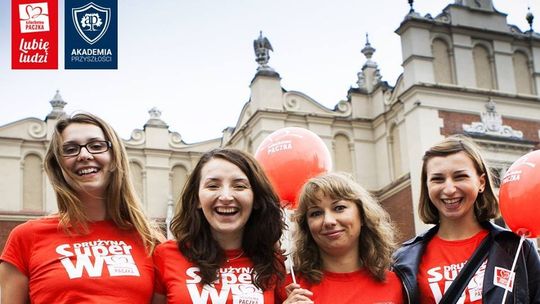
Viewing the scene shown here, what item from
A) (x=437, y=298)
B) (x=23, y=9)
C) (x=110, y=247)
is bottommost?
(x=437, y=298)

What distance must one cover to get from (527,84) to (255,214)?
17.1 metres

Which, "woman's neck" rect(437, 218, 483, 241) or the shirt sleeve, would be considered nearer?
the shirt sleeve

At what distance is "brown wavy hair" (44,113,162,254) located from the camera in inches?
Result: 154

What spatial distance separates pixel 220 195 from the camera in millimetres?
3955

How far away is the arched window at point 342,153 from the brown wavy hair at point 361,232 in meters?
15.7

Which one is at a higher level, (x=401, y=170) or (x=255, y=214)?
(x=401, y=170)

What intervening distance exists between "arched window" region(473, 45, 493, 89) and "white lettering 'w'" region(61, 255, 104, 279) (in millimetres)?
16654

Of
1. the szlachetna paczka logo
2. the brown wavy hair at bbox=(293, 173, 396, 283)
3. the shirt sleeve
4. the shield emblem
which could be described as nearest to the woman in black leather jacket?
the brown wavy hair at bbox=(293, 173, 396, 283)

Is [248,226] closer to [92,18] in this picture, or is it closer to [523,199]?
[523,199]

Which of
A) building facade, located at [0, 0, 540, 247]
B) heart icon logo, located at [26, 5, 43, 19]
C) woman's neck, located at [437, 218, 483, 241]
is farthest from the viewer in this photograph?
building facade, located at [0, 0, 540, 247]

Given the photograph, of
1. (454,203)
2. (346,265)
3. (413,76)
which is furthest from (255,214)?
(413,76)

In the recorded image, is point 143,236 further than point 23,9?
No

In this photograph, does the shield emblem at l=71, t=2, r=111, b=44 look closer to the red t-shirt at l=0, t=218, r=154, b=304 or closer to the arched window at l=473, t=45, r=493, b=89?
the red t-shirt at l=0, t=218, r=154, b=304

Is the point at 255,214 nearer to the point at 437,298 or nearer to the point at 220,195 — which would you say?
the point at 220,195
